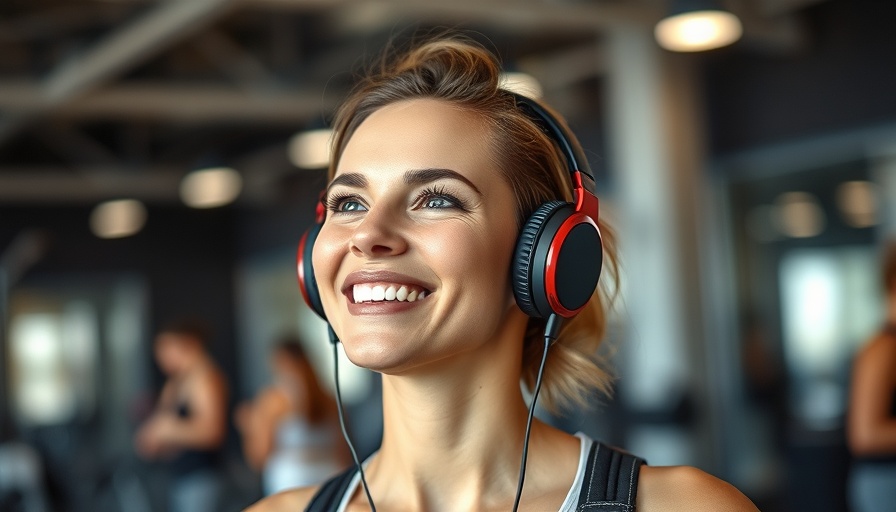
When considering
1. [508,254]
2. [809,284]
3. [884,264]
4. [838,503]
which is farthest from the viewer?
[809,284]

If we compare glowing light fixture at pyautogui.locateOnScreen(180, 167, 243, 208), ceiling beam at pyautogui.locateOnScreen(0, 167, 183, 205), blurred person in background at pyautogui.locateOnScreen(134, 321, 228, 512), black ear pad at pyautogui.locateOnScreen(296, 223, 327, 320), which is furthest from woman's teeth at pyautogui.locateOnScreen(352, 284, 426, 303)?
ceiling beam at pyautogui.locateOnScreen(0, 167, 183, 205)

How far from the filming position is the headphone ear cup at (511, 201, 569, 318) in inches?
49.6

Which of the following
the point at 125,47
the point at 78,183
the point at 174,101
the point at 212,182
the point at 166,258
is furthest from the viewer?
the point at 166,258

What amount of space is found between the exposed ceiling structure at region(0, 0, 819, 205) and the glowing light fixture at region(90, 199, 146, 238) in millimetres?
687

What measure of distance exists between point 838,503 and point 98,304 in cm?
931

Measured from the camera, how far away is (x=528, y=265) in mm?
1259

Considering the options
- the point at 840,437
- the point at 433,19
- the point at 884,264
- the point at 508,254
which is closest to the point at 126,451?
the point at 433,19

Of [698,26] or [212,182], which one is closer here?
[698,26]

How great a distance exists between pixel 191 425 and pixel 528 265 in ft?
14.8

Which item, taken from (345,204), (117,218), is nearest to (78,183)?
(117,218)

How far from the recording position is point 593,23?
634cm

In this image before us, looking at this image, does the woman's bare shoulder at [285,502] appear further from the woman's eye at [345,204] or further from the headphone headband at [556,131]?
the headphone headband at [556,131]

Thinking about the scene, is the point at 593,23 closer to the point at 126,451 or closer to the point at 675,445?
the point at 675,445

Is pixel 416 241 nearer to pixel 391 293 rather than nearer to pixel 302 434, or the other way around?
pixel 391 293
